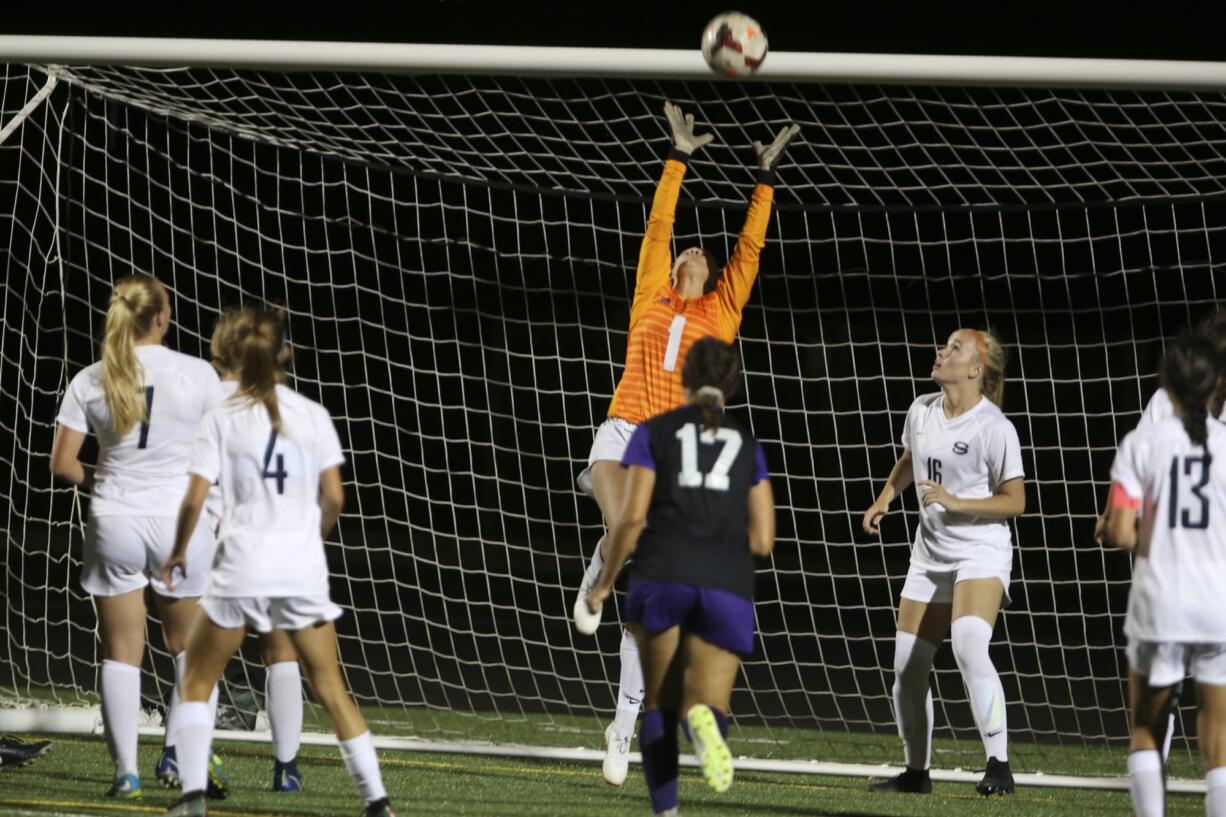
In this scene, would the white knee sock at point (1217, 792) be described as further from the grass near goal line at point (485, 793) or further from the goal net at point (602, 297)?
the goal net at point (602, 297)

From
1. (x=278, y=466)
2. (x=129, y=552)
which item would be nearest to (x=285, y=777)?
(x=129, y=552)

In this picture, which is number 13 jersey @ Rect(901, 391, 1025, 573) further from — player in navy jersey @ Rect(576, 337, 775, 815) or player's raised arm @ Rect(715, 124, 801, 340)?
player in navy jersey @ Rect(576, 337, 775, 815)

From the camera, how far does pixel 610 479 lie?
6.55 meters

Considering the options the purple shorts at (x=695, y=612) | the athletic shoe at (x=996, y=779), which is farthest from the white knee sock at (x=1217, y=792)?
the athletic shoe at (x=996, y=779)

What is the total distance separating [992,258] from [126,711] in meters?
11.9

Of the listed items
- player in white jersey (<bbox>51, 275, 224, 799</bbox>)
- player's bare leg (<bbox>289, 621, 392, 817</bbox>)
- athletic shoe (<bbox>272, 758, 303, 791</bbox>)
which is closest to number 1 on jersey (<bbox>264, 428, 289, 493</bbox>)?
player's bare leg (<bbox>289, 621, 392, 817</bbox>)

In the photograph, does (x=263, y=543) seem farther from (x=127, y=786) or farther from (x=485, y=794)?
(x=485, y=794)

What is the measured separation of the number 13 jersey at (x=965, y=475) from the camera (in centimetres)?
662

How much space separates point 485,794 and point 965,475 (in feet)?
7.92

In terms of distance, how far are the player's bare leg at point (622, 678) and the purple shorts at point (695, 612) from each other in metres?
1.78

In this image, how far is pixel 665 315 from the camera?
666 cm

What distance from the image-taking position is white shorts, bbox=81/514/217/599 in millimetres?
Result: 5520

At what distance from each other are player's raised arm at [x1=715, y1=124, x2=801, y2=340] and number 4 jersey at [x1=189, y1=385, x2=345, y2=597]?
2301mm

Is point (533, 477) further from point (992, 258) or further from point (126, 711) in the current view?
point (126, 711)
